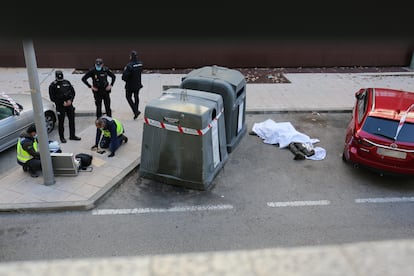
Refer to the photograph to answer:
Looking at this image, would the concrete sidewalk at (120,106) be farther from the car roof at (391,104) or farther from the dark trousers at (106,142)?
the car roof at (391,104)

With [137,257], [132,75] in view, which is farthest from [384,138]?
[132,75]

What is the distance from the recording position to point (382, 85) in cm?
1308

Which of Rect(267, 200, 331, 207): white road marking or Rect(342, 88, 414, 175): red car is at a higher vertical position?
Rect(342, 88, 414, 175): red car

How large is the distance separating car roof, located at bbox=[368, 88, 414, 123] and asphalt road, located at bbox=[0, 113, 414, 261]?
1.20 m

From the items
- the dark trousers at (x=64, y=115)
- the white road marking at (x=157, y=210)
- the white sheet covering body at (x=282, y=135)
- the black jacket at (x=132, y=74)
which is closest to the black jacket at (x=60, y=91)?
the dark trousers at (x=64, y=115)

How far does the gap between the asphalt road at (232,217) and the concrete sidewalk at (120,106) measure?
0.27 m

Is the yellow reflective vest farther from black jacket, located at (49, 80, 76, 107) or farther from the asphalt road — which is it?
black jacket, located at (49, 80, 76, 107)

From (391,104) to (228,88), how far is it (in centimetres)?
314

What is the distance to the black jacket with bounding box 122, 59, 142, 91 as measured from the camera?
28.3ft

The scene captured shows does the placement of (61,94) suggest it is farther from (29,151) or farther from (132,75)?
(132,75)

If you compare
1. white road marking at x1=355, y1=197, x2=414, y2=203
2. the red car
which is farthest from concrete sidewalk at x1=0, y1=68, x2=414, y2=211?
white road marking at x1=355, y1=197, x2=414, y2=203

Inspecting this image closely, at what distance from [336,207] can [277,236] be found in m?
1.35

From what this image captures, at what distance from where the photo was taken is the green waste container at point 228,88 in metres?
7.37

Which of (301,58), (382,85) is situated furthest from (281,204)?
(301,58)
